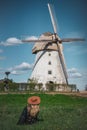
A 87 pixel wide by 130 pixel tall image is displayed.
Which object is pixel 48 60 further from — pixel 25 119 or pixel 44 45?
pixel 25 119

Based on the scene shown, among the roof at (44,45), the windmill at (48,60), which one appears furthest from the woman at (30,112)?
the roof at (44,45)

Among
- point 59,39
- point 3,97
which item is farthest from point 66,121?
point 59,39

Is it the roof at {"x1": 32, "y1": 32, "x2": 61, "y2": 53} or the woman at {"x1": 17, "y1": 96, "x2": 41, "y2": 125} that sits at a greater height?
the roof at {"x1": 32, "y1": 32, "x2": 61, "y2": 53}

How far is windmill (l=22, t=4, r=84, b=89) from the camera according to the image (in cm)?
1329

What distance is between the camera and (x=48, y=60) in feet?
45.4

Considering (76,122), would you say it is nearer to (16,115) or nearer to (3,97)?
(16,115)

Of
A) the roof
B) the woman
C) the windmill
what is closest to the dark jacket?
the woman

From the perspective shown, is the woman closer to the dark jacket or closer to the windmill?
the dark jacket

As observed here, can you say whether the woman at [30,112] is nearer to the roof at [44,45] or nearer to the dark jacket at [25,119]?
the dark jacket at [25,119]

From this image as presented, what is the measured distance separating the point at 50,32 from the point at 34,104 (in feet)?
31.6

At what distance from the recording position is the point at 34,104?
3887 millimetres

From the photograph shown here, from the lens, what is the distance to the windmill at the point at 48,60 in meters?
13.3

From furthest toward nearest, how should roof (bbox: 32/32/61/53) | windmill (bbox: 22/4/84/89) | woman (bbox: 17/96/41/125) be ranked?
roof (bbox: 32/32/61/53) < windmill (bbox: 22/4/84/89) < woman (bbox: 17/96/41/125)

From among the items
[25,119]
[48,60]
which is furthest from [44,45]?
[25,119]
